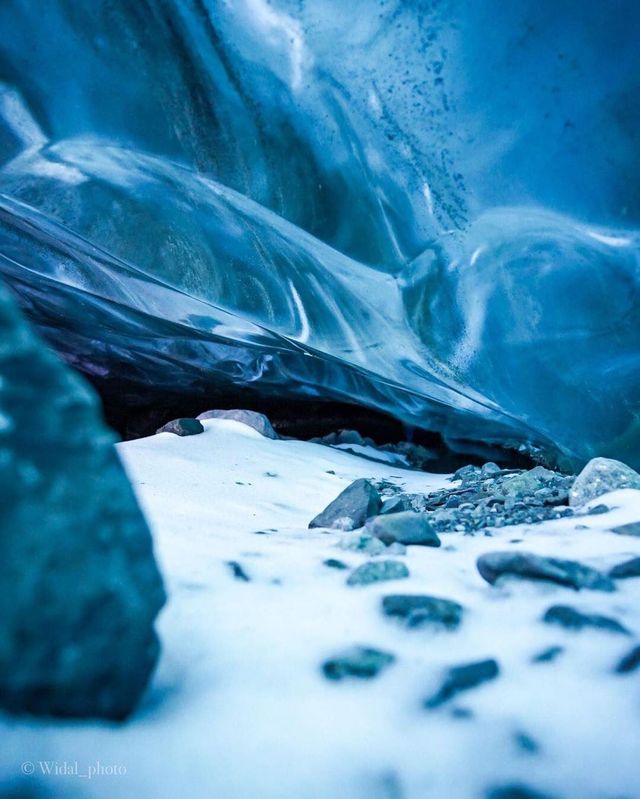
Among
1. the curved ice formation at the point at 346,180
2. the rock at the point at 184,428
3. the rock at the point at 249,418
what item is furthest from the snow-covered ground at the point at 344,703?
the rock at the point at 249,418

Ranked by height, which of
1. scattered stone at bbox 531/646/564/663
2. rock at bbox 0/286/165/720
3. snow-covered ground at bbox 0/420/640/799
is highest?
rock at bbox 0/286/165/720

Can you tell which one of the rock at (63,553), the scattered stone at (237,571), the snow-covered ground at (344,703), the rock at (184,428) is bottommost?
the rock at (184,428)

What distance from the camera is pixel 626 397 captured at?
3031 mm

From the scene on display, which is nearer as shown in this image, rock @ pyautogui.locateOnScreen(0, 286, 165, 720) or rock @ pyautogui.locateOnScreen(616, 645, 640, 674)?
rock @ pyautogui.locateOnScreen(0, 286, 165, 720)

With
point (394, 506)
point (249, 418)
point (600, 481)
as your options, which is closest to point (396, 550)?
point (394, 506)

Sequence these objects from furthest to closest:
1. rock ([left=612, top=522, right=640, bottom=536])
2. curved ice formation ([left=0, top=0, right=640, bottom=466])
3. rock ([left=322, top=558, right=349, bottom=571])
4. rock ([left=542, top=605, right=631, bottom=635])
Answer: curved ice formation ([left=0, top=0, right=640, bottom=466]), rock ([left=612, top=522, right=640, bottom=536]), rock ([left=322, top=558, right=349, bottom=571]), rock ([left=542, top=605, right=631, bottom=635])

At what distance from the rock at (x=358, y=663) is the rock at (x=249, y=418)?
9.56ft

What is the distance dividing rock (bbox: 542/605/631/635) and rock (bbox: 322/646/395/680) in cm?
28

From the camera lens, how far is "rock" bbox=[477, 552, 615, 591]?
3.07 feet

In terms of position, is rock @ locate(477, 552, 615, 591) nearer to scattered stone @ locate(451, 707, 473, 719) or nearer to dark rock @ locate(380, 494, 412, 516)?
scattered stone @ locate(451, 707, 473, 719)

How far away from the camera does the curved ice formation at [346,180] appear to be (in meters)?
1.91

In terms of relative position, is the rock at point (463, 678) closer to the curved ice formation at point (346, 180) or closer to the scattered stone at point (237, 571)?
the scattered stone at point (237, 571)

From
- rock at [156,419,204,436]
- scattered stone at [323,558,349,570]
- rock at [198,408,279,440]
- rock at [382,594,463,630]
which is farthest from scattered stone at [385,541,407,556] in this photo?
rock at [198,408,279,440]

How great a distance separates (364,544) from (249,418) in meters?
2.66
